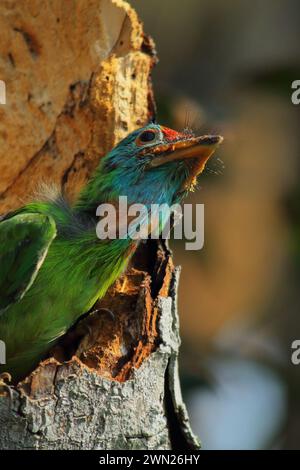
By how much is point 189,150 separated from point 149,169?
12.4 inches

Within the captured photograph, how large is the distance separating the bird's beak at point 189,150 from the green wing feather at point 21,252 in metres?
0.77

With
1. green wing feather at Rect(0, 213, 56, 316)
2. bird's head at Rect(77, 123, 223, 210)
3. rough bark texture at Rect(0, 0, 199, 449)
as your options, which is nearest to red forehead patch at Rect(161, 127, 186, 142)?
bird's head at Rect(77, 123, 223, 210)

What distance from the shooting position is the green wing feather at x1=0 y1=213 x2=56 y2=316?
5273 mm

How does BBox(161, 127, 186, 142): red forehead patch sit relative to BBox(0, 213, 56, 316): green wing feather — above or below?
above

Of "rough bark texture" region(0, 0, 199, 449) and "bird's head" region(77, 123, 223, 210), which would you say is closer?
"rough bark texture" region(0, 0, 199, 449)

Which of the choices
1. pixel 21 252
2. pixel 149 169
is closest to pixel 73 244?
pixel 21 252

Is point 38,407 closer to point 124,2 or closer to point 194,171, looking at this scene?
point 194,171

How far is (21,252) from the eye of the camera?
5.31 metres

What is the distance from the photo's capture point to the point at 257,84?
27.6ft

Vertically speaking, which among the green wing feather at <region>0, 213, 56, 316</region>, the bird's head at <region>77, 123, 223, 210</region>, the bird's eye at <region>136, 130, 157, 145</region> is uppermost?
the bird's eye at <region>136, 130, 157, 145</region>

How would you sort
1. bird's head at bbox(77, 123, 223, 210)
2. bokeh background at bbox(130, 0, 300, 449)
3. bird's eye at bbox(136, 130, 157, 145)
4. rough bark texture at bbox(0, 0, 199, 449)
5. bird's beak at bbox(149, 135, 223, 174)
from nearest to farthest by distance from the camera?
rough bark texture at bbox(0, 0, 199, 449) < bird's beak at bbox(149, 135, 223, 174) < bird's head at bbox(77, 123, 223, 210) < bird's eye at bbox(136, 130, 157, 145) < bokeh background at bbox(130, 0, 300, 449)

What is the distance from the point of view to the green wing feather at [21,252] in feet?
17.3

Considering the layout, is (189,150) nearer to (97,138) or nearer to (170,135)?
(170,135)

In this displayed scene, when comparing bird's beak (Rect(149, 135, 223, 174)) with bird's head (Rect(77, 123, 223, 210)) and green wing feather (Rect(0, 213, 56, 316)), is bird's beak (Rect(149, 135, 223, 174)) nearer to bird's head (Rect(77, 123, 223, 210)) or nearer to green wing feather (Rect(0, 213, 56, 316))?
bird's head (Rect(77, 123, 223, 210))
